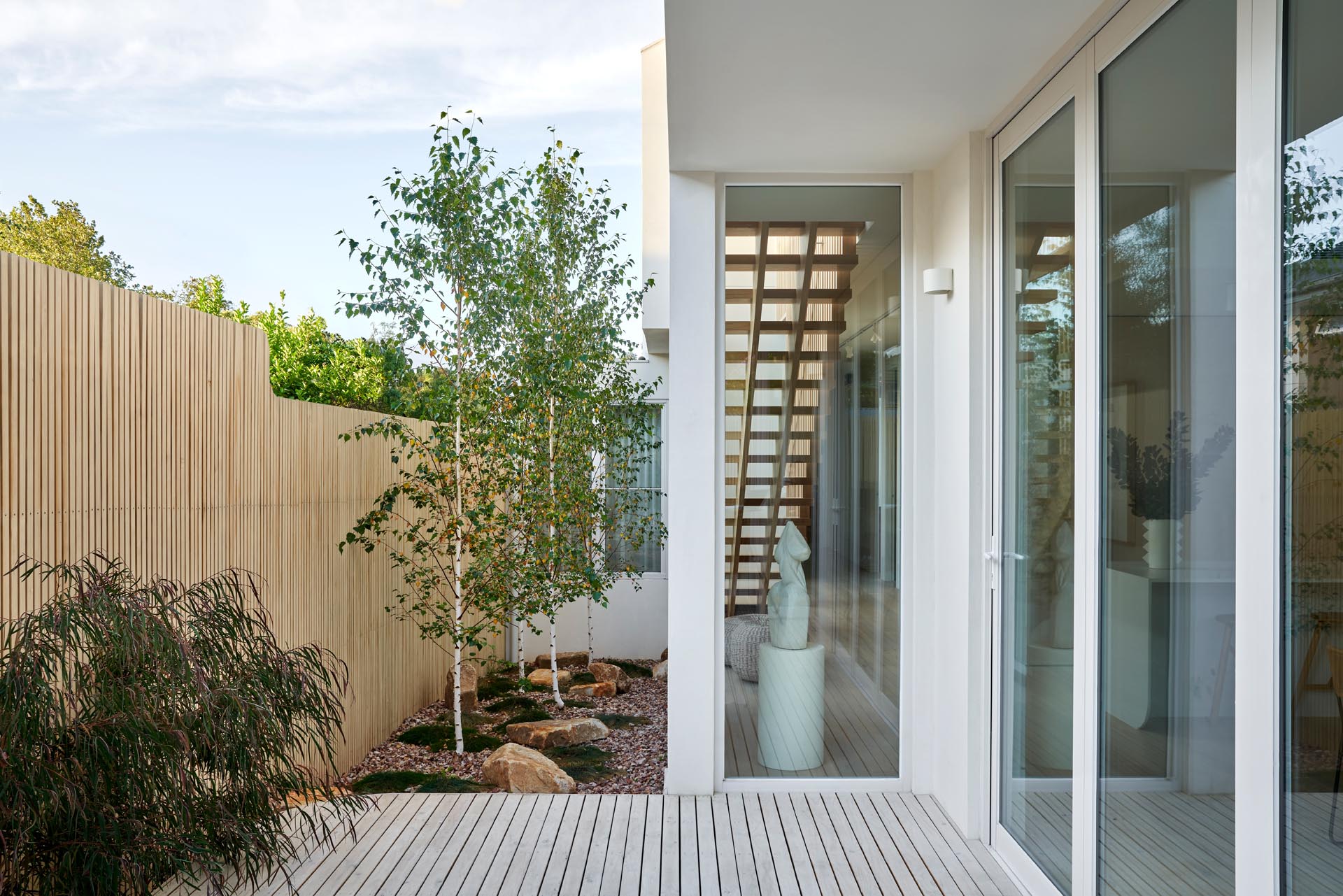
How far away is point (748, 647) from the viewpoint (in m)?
4.25

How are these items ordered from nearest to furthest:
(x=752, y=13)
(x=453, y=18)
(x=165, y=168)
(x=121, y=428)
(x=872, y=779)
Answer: (x=752, y=13) < (x=121, y=428) < (x=872, y=779) < (x=453, y=18) < (x=165, y=168)

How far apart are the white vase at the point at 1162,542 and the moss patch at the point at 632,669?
5998 mm

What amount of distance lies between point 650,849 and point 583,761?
7.35 feet

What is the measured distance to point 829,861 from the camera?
3.38 meters

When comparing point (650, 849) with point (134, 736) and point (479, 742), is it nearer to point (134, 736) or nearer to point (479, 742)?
point (134, 736)

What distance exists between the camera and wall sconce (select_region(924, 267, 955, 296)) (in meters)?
3.85

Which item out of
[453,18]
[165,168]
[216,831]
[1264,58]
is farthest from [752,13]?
[165,168]

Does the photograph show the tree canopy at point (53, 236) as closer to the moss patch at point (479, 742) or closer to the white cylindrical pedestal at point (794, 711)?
the moss patch at point (479, 742)

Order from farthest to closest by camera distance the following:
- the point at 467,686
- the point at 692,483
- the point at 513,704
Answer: the point at 513,704
the point at 467,686
the point at 692,483

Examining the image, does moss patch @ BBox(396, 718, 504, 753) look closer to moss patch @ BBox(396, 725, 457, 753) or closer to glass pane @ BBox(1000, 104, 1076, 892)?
moss patch @ BBox(396, 725, 457, 753)

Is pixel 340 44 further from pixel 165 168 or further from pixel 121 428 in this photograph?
pixel 121 428

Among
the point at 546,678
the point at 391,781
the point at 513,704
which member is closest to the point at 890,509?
the point at 391,781

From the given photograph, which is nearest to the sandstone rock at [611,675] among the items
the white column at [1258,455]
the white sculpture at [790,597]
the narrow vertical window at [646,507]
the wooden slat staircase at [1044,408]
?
the narrow vertical window at [646,507]

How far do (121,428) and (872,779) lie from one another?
325 cm
